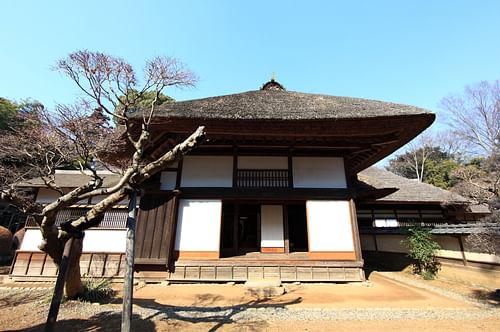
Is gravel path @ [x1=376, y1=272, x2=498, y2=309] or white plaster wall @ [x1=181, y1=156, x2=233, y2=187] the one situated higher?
white plaster wall @ [x1=181, y1=156, x2=233, y2=187]

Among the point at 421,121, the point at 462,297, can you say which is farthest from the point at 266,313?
the point at 421,121

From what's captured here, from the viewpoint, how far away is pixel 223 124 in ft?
23.9

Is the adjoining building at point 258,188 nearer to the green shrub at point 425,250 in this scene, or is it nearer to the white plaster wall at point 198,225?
the white plaster wall at point 198,225

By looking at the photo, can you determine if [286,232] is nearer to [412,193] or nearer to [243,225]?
[243,225]

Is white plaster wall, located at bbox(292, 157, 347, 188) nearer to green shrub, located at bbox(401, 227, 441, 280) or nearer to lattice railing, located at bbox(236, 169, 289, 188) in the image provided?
lattice railing, located at bbox(236, 169, 289, 188)

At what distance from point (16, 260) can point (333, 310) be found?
11.5 meters

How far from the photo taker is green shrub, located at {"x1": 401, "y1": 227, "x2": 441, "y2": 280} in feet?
27.2

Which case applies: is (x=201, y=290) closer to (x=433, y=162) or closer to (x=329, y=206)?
(x=329, y=206)

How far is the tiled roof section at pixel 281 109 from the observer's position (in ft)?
23.2

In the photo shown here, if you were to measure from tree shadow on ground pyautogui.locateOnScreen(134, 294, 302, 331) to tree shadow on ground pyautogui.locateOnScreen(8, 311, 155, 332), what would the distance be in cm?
33

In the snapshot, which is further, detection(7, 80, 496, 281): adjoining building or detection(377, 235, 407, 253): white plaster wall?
detection(377, 235, 407, 253): white plaster wall

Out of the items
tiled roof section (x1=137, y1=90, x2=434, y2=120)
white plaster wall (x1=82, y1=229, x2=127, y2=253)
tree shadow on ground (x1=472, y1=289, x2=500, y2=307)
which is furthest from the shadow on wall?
white plaster wall (x1=82, y1=229, x2=127, y2=253)

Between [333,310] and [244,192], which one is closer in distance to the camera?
[333,310]

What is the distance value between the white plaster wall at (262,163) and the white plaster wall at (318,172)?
0.40 m
